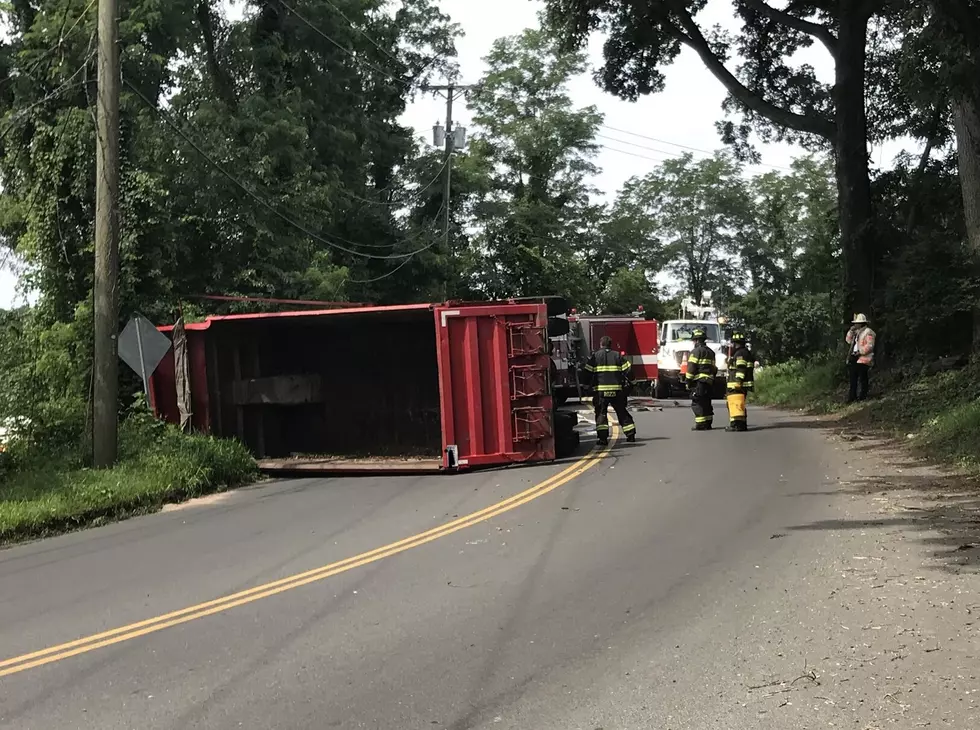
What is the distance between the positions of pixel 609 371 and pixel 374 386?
373 centimetres

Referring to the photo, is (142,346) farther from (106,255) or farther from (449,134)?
(449,134)

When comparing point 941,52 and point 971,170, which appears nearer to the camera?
point 941,52

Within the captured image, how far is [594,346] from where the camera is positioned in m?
25.6

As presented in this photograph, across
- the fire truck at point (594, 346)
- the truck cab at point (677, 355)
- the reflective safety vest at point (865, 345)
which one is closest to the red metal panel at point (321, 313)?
the fire truck at point (594, 346)

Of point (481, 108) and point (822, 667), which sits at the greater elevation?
point (481, 108)

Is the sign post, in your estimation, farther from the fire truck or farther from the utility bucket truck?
the utility bucket truck

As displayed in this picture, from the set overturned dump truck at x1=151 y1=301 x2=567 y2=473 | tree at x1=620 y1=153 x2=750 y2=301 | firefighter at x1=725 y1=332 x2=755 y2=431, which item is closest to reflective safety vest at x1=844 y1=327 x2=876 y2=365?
firefighter at x1=725 y1=332 x2=755 y2=431

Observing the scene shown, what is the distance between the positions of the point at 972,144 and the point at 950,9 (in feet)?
15.5

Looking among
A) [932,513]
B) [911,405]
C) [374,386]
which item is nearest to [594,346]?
[911,405]

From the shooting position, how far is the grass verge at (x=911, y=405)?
13.7 meters

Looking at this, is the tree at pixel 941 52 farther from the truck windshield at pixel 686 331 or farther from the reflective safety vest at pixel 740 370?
the truck windshield at pixel 686 331

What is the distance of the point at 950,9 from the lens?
14016 mm

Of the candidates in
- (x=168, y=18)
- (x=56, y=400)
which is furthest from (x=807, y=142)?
(x=56, y=400)

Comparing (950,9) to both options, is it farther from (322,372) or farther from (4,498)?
(4,498)
